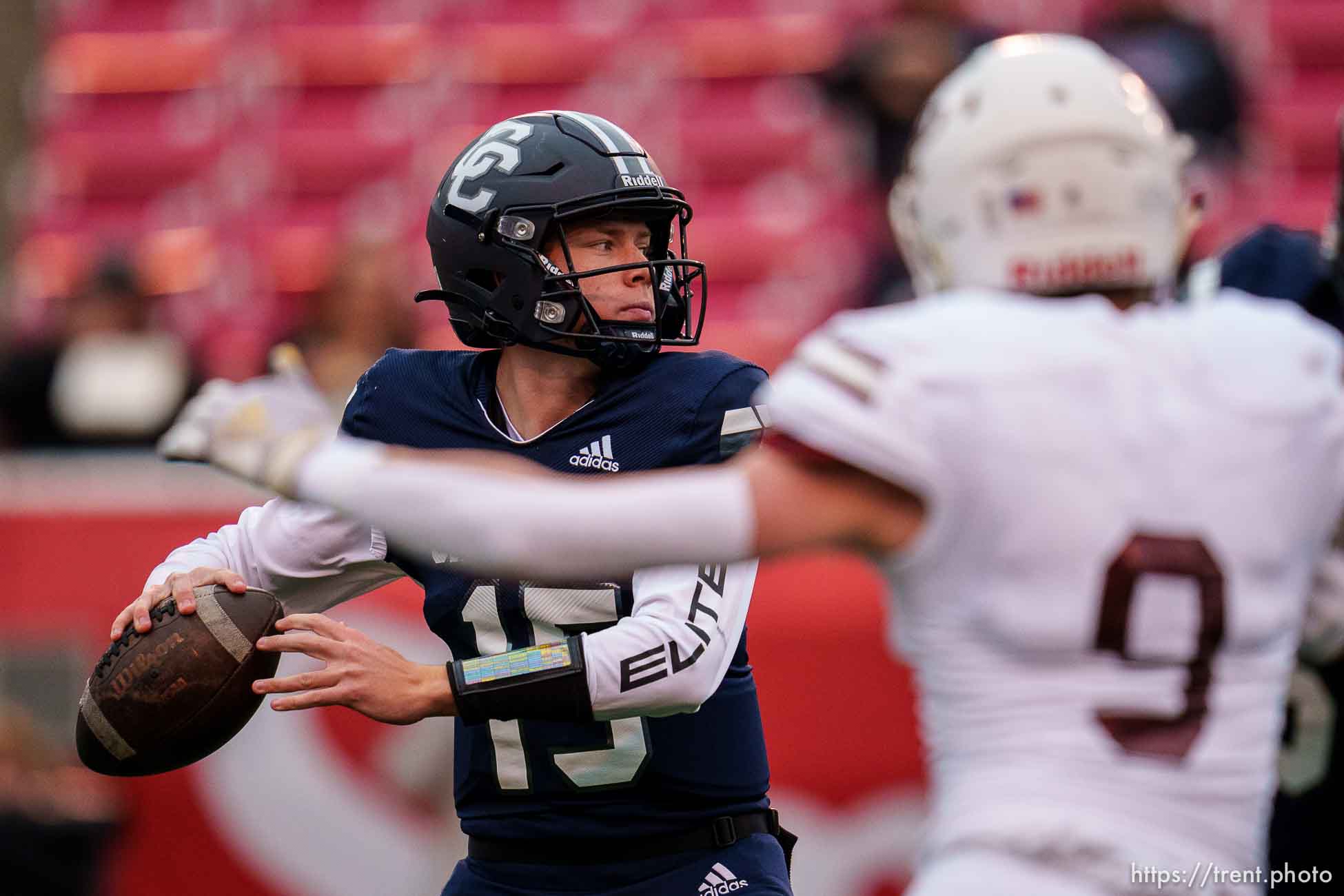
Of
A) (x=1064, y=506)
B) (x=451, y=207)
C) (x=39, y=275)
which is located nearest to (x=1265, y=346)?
(x=1064, y=506)

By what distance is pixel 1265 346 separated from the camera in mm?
1949

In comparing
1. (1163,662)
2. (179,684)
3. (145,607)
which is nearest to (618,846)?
(179,684)

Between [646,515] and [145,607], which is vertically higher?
[646,515]

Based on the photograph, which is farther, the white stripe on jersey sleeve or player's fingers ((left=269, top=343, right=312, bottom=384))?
player's fingers ((left=269, top=343, right=312, bottom=384))

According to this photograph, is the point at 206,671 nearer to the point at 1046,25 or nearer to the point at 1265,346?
the point at 1265,346

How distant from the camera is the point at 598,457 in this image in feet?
9.14

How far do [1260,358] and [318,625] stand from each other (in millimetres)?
1319

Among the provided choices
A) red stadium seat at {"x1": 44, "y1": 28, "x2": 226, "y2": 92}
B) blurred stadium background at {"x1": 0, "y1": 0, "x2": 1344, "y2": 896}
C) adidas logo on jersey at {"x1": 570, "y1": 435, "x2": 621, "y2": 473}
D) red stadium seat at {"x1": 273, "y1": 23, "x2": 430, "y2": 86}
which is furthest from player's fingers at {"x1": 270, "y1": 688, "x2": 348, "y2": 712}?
red stadium seat at {"x1": 44, "y1": 28, "x2": 226, "y2": 92}

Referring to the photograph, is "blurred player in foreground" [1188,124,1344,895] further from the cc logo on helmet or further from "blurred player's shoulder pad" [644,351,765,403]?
the cc logo on helmet

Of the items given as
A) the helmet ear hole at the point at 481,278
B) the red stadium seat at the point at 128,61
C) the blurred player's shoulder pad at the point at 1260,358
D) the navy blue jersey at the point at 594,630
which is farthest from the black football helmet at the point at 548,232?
the red stadium seat at the point at 128,61

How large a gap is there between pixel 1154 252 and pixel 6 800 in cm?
382

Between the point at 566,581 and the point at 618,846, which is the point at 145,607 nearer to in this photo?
the point at 566,581

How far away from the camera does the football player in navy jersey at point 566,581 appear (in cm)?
254

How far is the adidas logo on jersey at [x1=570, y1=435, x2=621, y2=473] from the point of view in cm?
278
